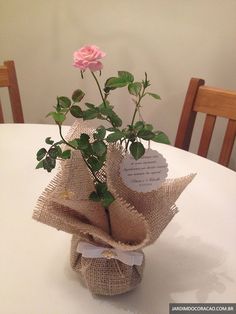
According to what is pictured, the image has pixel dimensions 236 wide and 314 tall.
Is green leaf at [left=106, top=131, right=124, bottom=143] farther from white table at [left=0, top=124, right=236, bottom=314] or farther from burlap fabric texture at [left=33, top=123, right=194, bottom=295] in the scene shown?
white table at [left=0, top=124, right=236, bottom=314]

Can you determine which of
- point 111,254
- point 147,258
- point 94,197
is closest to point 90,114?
point 94,197

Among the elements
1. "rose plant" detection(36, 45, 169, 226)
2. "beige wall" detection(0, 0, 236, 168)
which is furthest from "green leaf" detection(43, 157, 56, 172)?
"beige wall" detection(0, 0, 236, 168)

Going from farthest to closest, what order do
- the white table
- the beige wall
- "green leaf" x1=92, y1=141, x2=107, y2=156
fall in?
the beige wall → the white table → "green leaf" x1=92, y1=141, x2=107, y2=156

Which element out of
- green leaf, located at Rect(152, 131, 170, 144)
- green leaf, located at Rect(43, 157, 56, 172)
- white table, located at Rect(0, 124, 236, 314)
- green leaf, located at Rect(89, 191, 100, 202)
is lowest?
white table, located at Rect(0, 124, 236, 314)

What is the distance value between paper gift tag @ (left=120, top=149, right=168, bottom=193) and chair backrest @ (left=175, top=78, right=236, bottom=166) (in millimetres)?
660

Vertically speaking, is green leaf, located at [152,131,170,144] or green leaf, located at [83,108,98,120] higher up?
green leaf, located at [83,108,98,120]

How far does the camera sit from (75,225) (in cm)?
53

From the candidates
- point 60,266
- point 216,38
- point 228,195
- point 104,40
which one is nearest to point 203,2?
point 216,38

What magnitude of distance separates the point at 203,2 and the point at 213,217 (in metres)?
1.24

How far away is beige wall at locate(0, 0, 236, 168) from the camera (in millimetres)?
1679

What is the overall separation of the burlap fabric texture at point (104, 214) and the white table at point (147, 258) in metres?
0.05

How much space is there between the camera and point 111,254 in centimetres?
54

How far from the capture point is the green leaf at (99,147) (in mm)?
472

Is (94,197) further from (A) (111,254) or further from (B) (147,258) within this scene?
(B) (147,258)
